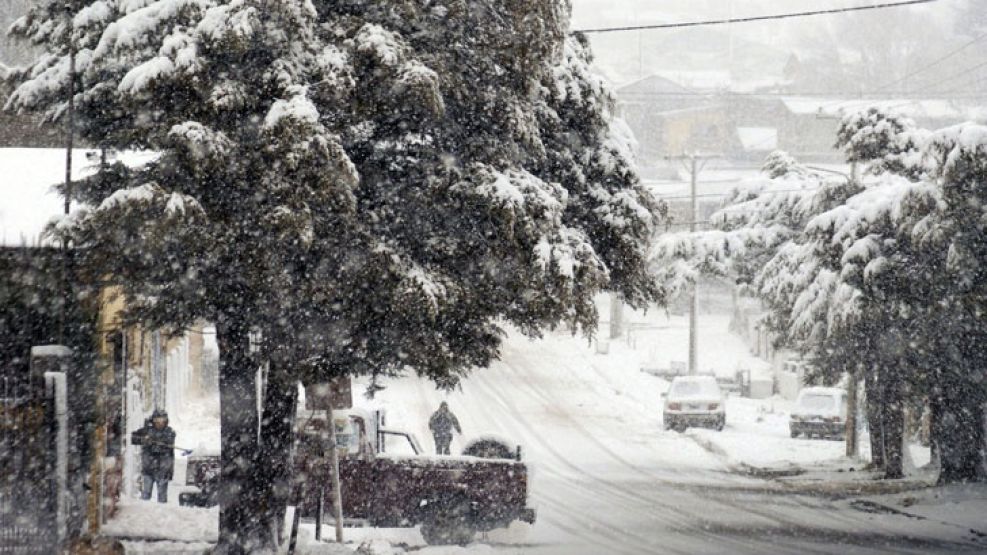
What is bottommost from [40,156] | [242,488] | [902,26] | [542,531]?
[542,531]

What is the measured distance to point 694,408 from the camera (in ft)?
109

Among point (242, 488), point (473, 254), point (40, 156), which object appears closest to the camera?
point (473, 254)

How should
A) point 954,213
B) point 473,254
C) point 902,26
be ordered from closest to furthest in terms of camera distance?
1. point 473,254
2. point 954,213
3. point 902,26

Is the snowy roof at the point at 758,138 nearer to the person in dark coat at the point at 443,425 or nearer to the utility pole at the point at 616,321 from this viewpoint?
the utility pole at the point at 616,321

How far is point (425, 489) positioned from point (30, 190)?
739cm

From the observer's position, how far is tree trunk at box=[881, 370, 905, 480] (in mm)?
22747

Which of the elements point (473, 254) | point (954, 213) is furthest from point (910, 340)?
point (473, 254)

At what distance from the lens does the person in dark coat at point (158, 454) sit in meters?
16.7

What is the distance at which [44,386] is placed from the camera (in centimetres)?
935

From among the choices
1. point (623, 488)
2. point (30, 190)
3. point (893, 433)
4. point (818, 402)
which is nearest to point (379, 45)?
point (30, 190)

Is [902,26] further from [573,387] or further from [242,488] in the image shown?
[242,488]

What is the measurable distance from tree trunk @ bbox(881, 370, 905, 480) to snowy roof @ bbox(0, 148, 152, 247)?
15.5 metres

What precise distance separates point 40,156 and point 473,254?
12.5 m

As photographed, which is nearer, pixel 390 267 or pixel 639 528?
pixel 390 267
